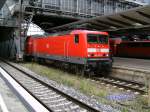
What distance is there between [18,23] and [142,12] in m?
19.9

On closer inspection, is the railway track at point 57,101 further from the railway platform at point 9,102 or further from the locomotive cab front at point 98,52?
the locomotive cab front at point 98,52

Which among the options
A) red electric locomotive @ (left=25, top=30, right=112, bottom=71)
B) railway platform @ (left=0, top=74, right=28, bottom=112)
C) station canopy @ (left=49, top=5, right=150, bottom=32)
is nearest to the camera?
railway platform @ (left=0, top=74, right=28, bottom=112)

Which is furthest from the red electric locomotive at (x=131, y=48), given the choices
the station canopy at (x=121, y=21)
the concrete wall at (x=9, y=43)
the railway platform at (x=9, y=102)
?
the railway platform at (x=9, y=102)

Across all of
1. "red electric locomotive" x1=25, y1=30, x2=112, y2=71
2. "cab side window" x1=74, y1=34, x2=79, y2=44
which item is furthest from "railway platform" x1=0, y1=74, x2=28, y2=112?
"cab side window" x1=74, y1=34, x2=79, y2=44

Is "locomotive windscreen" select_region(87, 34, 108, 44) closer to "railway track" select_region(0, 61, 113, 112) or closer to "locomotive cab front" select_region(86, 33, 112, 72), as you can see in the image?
"locomotive cab front" select_region(86, 33, 112, 72)

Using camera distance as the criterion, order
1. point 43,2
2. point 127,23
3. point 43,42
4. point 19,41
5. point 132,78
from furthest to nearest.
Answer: point 43,2 < point 19,41 < point 43,42 < point 127,23 < point 132,78

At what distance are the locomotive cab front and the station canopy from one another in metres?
2.88

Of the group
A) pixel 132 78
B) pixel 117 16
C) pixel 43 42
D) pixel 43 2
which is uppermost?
pixel 43 2

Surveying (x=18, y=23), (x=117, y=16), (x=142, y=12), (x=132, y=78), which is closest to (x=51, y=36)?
(x=117, y=16)

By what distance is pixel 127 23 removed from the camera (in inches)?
1024

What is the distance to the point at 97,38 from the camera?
67.8ft

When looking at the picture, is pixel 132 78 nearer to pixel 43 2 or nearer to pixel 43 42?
pixel 43 42

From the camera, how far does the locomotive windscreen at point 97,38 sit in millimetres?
20197

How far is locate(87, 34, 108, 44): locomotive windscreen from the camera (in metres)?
20.2
